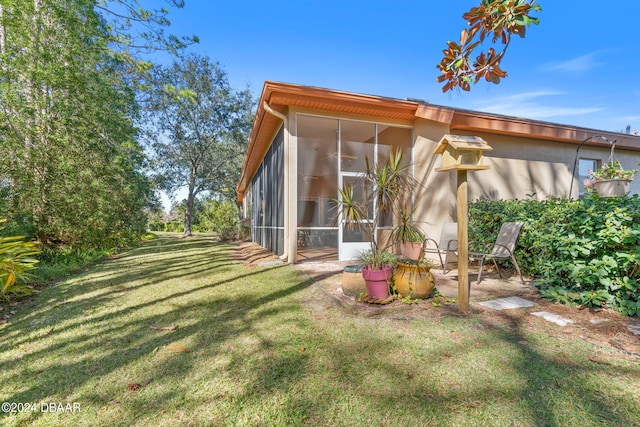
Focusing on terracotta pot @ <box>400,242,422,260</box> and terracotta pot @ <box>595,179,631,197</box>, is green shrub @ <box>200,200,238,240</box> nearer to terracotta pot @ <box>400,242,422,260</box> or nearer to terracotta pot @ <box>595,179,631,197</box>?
terracotta pot @ <box>400,242,422,260</box>

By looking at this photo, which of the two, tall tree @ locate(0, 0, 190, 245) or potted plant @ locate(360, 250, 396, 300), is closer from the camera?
potted plant @ locate(360, 250, 396, 300)

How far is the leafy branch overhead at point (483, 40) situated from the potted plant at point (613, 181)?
4077 mm

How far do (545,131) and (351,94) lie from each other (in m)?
5.12

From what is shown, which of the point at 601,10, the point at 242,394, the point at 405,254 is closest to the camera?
the point at 242,394

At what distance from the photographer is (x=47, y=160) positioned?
248 inches

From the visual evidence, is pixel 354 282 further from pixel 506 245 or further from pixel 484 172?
pixel 484 172

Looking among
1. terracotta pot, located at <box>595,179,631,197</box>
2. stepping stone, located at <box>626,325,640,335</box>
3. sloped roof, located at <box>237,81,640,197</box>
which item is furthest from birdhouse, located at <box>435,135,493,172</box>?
terracotta pot, located at <box>595,179,631,197</box>

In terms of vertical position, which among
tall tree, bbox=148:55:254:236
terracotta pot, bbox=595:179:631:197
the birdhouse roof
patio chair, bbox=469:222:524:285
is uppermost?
tall tree, bbox=148:55:254:236

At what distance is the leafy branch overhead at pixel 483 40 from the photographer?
6.53 ft

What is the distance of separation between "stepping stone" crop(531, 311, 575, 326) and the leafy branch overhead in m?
2.26

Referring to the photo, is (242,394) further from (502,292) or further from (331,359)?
(502,292)

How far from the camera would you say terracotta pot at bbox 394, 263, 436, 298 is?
10.5 ft

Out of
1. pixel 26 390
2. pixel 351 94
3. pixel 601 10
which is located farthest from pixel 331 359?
pixel 601 10

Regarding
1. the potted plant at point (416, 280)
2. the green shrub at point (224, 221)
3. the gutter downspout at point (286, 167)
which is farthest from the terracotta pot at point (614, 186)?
the green shrub at point (224, 221)
